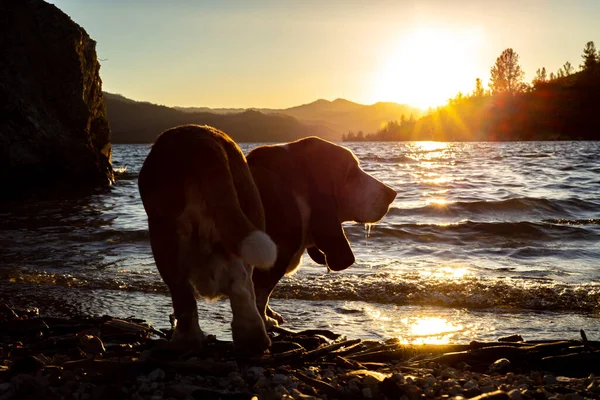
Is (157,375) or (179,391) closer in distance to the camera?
(179,391)

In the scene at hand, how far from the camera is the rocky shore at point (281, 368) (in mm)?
3117

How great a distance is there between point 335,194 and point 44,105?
15.8m

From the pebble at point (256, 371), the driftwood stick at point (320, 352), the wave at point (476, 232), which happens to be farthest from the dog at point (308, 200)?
the wave at point (476, 232)

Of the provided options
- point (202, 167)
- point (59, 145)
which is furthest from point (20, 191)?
point (202, 167)

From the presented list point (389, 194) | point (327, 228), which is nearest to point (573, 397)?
point (327, 228)

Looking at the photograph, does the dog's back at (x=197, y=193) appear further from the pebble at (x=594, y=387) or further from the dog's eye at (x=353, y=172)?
the pebble at (x=594, y=387)

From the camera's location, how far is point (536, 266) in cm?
860

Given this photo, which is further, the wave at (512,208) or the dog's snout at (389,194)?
the wave at (512,208)

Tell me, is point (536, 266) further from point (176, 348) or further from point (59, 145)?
point (59, 145)

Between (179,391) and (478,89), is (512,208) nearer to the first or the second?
(179,391)

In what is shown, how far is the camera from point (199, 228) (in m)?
3.54

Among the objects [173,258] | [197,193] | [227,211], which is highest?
[197,193]

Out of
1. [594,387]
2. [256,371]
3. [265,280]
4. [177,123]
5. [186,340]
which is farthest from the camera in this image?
[177,123]

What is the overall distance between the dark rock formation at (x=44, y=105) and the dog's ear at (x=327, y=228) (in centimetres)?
1384
